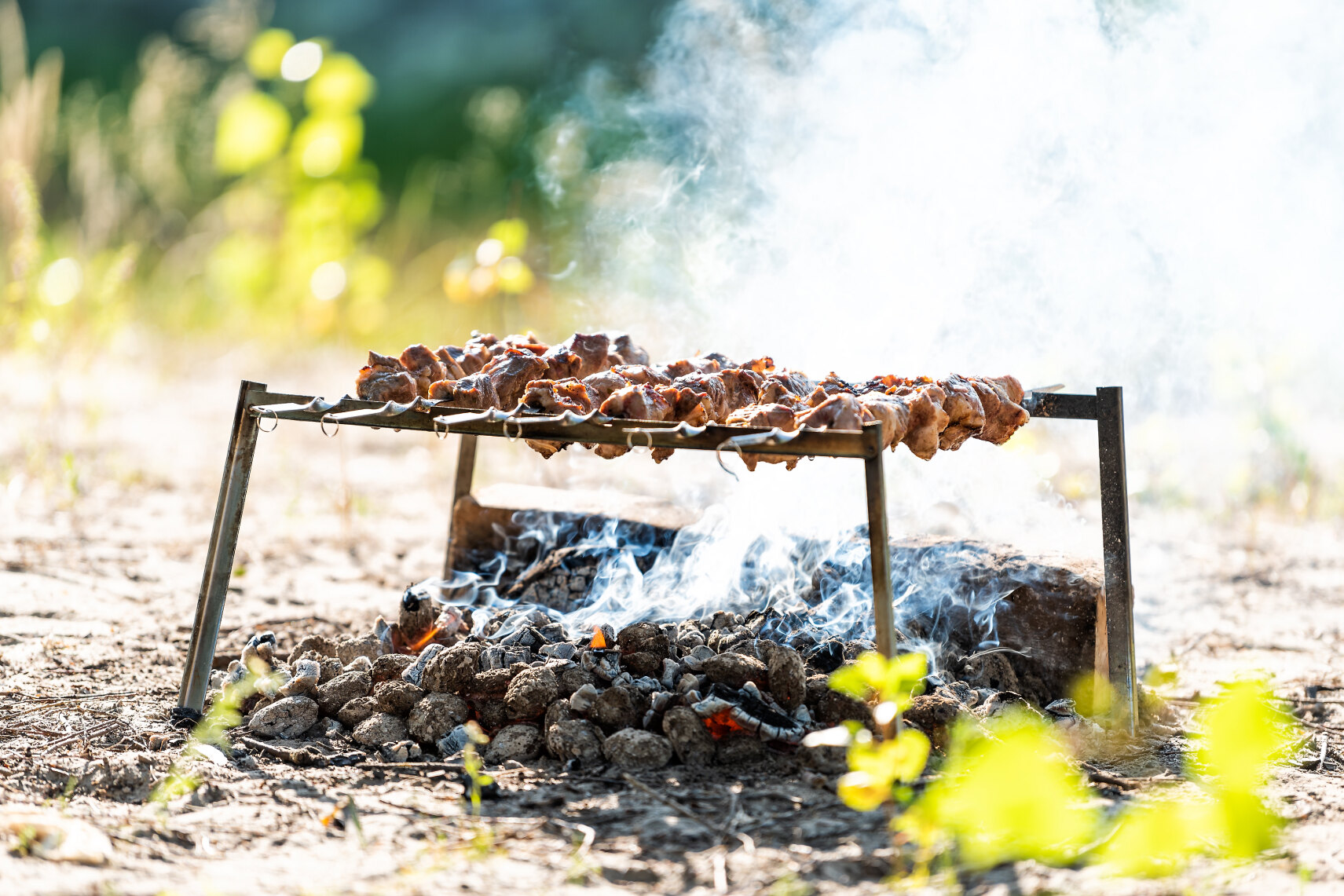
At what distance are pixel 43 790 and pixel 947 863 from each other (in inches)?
89.2

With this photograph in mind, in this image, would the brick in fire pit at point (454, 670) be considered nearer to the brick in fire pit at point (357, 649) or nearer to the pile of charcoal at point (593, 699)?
the pile of charcoal at point (593, 699)

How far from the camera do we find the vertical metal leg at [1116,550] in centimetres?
330

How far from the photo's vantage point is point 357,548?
6102 millimetres

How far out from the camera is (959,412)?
10.1 feet

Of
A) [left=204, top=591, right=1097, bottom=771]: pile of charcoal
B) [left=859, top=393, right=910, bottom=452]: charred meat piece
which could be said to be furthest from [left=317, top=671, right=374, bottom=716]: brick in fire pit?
[left=859, top=393, right=910, bottom=452]: charred meat piece

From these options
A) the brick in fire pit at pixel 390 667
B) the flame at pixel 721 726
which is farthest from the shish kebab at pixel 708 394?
the brick in fire pit at pixel 390 667

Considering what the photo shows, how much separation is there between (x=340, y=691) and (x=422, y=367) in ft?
3.52

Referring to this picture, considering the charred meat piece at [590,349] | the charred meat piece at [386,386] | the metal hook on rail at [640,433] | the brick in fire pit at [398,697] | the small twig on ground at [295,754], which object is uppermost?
the charred meat piece at [590,349]

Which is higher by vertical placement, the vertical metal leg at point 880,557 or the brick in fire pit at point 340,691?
the vertical metal leg at point 880,557

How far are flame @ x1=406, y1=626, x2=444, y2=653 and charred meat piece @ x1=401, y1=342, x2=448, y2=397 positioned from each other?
97 centimetres

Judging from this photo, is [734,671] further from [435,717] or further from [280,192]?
[280,192]

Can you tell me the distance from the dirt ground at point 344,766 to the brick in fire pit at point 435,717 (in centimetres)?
21

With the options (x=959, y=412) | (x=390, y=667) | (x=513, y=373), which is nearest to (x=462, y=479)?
(x=390, y=667)

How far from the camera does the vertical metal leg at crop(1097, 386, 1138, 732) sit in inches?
130
